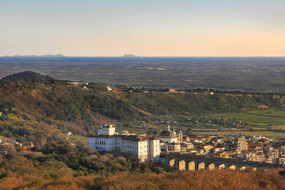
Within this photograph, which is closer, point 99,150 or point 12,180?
point 12,180

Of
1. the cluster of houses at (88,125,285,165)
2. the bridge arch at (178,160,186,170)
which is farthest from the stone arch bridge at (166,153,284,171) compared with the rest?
the cluster of houses at (88,125,285,165)

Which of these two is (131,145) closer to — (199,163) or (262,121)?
(199,163)

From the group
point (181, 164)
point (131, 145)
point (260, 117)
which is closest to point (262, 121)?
point (260, 117)

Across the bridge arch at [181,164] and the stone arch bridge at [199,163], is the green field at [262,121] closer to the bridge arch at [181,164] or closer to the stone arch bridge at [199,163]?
the stone arch bridge at [199,163]

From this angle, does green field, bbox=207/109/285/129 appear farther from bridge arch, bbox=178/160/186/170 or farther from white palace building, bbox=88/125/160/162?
bridge arch, bbox=178/160/186/170

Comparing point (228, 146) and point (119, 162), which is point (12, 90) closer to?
point (228, 146)

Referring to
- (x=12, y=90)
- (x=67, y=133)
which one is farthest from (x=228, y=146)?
(x=12, y=90)
